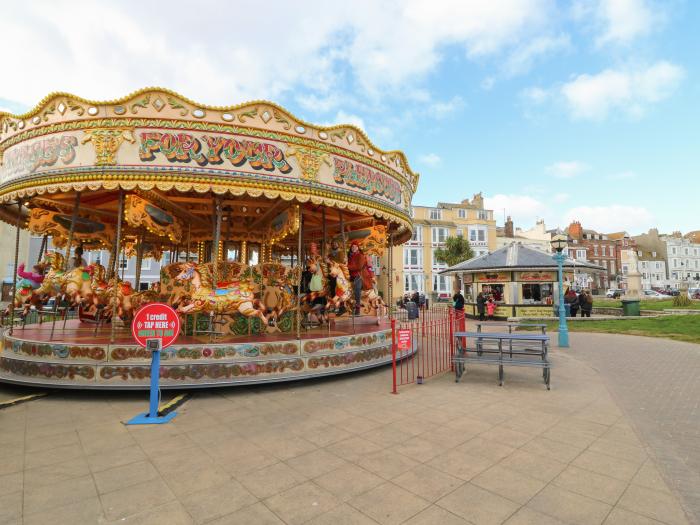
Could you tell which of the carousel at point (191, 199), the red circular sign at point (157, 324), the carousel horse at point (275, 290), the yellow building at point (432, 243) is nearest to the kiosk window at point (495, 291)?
the yellow building at point (432, 243)

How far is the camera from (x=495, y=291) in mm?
23109

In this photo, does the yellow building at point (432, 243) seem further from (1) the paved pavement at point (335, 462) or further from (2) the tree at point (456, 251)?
(1) the paved pavement at point (335, 462)

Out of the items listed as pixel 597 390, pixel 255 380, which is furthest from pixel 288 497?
pixel 597 390

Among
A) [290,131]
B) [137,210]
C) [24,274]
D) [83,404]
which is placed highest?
[290,131]

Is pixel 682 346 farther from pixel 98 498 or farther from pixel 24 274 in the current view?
pixel 24 274

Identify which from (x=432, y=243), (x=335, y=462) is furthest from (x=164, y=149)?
(x=432, y=243)

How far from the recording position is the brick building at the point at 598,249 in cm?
6162

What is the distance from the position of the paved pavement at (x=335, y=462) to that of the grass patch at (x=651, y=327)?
10522 mm

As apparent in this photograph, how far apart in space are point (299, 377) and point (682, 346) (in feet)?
39.8

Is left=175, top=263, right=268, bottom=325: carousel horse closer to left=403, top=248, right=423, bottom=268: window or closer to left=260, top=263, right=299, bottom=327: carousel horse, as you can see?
left=260, top=263, right=299, bottom=327: carousel horse

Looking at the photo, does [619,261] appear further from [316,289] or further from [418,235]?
[316,289]

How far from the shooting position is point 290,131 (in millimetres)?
7355

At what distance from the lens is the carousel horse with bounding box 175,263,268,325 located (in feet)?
23.8

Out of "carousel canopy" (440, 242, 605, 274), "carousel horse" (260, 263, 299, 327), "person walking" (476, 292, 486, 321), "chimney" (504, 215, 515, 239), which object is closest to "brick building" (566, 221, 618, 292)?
A: "chimney" (504, 215, 515, 239)
